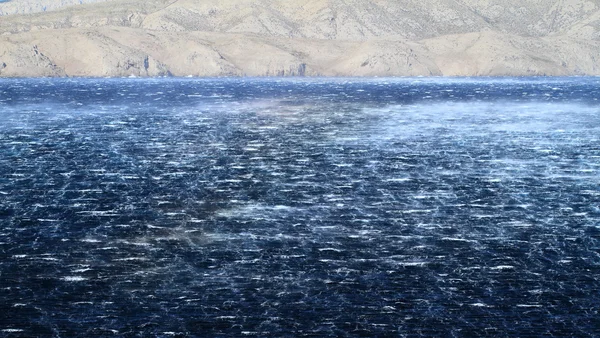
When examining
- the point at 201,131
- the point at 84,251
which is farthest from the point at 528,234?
the point at 201,131

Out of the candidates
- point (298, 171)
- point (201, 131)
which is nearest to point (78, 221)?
point (298, 171)

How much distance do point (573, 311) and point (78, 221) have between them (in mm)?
27133

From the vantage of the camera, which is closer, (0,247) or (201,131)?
(0,247)

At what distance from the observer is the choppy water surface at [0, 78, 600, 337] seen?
30734mm

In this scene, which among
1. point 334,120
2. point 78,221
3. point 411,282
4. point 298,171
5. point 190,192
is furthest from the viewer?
point 334,120

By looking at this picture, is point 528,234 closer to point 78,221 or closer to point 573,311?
point 573,311

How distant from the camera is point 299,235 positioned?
42.4 meters

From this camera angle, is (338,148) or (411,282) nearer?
(411,282)

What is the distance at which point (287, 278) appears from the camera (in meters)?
35.1

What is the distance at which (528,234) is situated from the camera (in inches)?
1673

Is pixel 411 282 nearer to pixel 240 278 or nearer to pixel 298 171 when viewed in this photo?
pixel 240 278

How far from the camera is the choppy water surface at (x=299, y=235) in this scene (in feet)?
101

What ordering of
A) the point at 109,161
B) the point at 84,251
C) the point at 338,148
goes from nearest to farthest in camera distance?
the point at 84,251 < the point at 109,161 < the point at 338,148

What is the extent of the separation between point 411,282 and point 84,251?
15.7 meters
